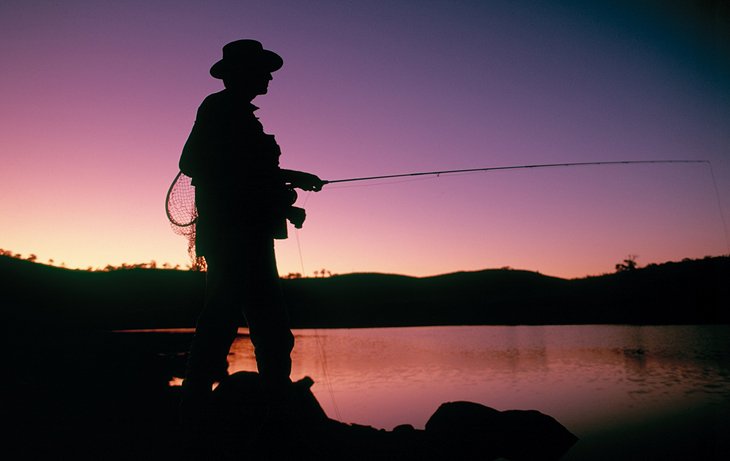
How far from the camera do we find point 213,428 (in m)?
3.21

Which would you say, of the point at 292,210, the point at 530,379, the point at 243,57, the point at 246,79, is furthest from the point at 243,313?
the point at 530,379

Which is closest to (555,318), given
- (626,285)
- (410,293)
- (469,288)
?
(626,285)

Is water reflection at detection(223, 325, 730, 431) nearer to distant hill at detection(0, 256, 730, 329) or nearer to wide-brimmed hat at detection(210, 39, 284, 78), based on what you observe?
wide-brimmed hat at detection(210, 39, 284, 78)

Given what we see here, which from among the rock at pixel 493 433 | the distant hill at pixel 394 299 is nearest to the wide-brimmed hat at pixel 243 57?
the rock at pixel 493 433

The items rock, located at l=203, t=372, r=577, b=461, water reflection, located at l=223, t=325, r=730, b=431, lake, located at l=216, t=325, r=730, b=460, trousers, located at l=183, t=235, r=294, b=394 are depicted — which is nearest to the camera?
trousers, located at l=183, t=235, r=294, b=394

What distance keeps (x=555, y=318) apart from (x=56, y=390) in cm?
5274

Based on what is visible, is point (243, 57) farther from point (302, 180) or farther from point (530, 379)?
point (530, 379)

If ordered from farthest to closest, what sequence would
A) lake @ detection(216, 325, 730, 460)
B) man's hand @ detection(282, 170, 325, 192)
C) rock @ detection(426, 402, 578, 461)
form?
1. lake @ detection(216, 325, 730, 460)
2. rock @ detection(426, 402, 578, 461)
3. man's hand @ detection(282, 170, 325, 192)

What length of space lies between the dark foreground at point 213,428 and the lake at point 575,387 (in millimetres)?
1676

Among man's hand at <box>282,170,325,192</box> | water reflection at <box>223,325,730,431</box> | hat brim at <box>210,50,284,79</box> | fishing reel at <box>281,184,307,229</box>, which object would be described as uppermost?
hat brim at <box>210,50,284,79</box>

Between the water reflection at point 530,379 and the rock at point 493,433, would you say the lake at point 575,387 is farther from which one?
the rock at point 493,433

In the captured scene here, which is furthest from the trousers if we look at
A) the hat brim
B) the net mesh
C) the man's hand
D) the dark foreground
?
the hat brim

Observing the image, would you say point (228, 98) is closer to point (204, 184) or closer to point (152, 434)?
point (204, 184)

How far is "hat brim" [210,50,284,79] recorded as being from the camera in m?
3.29
